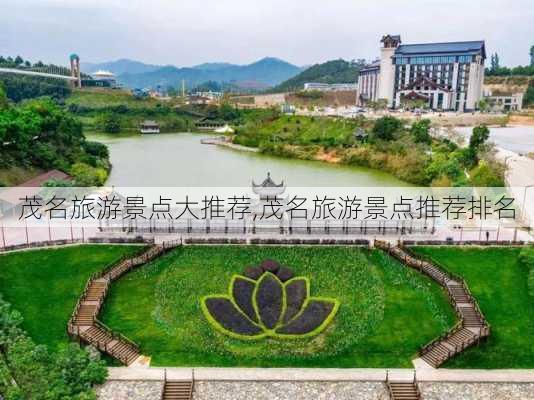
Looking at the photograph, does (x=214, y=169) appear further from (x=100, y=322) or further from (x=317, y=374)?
(x=317, y=374)

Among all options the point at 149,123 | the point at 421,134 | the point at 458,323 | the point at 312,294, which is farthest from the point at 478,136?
the point at 149,123

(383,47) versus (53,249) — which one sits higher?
(383,47)

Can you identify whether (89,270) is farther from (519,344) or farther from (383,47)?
(383,47)

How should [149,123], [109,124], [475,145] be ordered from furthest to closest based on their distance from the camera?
[149,123] → [109,124] → [475,145]

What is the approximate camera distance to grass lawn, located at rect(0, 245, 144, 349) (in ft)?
66.0

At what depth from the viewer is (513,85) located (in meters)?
105

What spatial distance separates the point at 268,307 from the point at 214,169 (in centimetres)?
3505

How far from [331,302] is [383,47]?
3542 inches

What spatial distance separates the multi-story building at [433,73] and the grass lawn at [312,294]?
247 ft

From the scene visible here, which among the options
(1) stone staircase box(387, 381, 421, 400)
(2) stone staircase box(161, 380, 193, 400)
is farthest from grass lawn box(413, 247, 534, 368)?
(2) stone staircase box(161, 380, 193, 400)

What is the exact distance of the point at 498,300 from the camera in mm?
21812

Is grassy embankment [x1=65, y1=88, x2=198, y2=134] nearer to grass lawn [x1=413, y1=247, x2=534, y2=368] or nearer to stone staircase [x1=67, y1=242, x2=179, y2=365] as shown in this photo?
stone staircase [x1=67, y1=242, x2=179, y2=365]

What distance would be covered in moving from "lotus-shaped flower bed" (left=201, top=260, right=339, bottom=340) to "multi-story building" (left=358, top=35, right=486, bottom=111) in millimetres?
77423

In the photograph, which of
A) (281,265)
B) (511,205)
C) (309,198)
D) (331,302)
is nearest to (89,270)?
(281,265)
